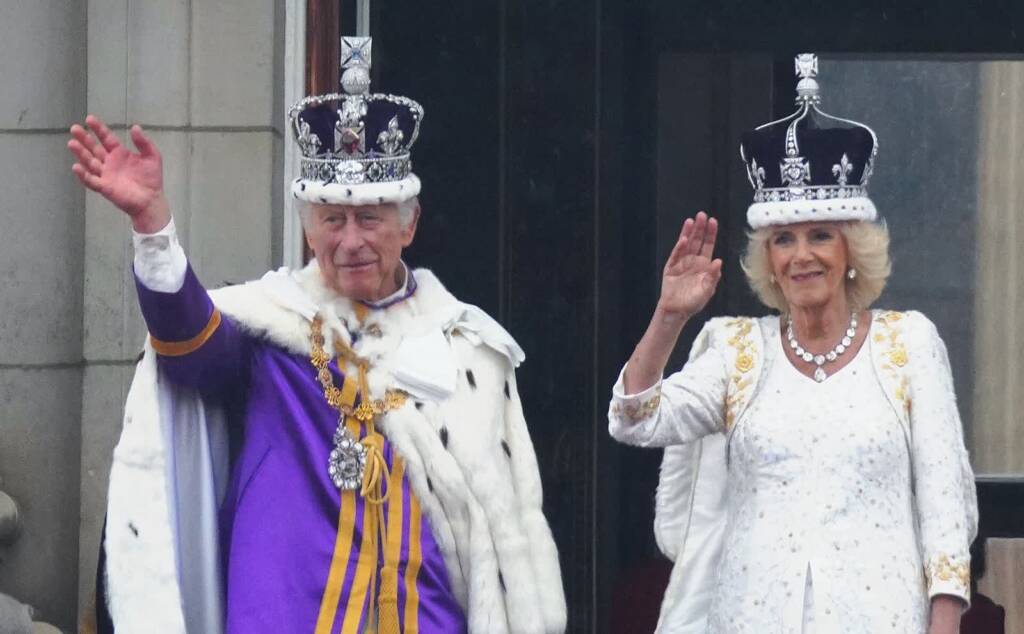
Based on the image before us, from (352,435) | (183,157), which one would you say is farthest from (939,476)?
(183,157)

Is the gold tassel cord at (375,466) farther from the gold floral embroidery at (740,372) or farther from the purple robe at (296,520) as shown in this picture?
the gold floral embroidery at (740,372)

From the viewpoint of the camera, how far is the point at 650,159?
24.8 ft

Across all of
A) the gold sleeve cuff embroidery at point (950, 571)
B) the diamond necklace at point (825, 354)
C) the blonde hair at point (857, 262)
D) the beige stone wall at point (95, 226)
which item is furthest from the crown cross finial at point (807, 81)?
the beige stone wall at point (95, 226)

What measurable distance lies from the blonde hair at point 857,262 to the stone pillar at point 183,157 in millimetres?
1601

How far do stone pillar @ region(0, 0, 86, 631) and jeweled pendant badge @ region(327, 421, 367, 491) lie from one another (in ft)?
5.30

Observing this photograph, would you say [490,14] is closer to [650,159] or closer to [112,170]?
[650,159]

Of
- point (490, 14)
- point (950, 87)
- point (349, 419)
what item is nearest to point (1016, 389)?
point (950, 87)

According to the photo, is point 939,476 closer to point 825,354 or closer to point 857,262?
point 825,354

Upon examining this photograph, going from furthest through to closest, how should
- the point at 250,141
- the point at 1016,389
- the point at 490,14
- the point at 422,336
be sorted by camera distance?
the point at 1016,389 → the point at 490,14 → the point at 250,141 → the point at 422,336

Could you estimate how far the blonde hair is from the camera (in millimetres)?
5363

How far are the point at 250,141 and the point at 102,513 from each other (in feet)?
3.54

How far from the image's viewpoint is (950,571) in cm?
507

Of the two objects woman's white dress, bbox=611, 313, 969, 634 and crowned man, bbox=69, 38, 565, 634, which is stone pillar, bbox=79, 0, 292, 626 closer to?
crowned man, bbox=69, 38, 565, 634

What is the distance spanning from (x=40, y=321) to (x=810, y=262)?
230 centimetres
